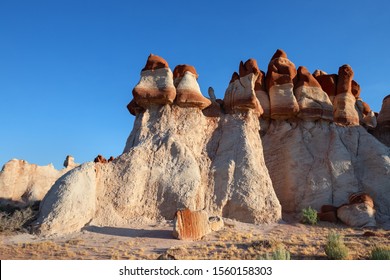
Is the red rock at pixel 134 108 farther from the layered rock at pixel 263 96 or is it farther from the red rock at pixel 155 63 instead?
→ the layered rock at pixel 263 96

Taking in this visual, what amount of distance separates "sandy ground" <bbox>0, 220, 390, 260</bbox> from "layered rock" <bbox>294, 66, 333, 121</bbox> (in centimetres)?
837

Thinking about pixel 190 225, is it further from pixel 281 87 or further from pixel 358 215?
pixel 281 87

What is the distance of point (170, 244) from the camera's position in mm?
13188

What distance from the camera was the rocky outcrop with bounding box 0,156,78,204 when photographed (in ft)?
99.1

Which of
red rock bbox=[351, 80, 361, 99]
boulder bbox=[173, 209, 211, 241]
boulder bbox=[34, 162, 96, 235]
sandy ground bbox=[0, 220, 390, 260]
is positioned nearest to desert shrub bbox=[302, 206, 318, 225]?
sandy ground bbox=[0, 220, 390, 260]

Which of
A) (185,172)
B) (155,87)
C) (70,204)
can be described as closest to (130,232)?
(70,204)

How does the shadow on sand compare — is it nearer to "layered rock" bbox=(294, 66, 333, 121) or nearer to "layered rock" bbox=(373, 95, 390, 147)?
"layered rock" bbox=(294, 66, 333, 121)

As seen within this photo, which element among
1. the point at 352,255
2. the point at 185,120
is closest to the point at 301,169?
the point at 185,120

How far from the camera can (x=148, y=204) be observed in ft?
54.9

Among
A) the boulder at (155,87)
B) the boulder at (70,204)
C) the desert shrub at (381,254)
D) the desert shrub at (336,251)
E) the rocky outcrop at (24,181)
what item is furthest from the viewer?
the rocky outcrop at (24,181)

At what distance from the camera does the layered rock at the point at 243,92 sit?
20.6 m

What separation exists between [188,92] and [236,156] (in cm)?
417

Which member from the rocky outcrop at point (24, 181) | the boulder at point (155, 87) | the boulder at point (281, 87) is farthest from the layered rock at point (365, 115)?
the rocky outcrop at point (24, 181)

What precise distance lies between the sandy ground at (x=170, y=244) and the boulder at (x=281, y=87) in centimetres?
834
